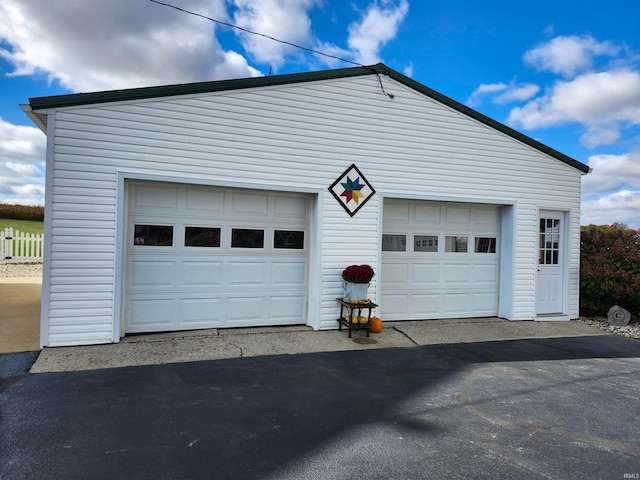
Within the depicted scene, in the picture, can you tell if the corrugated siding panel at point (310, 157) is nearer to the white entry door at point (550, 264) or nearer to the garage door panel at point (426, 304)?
the white entry door at point (550, 264)

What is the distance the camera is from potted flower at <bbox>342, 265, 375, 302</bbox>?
572 cm

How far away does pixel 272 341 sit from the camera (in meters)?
5.47

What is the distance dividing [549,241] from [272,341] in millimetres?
5800

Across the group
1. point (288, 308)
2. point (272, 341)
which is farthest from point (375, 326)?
point (272, 341)

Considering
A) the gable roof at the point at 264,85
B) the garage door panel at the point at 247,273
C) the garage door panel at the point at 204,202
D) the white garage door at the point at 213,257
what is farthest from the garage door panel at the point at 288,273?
the gable roof at the point at 264,85

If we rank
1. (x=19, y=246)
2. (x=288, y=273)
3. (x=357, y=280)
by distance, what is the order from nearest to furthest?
(x=357, y=280) → (x=288, y=273) → (x=19, y=246)

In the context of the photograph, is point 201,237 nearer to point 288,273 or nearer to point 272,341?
point 288,273

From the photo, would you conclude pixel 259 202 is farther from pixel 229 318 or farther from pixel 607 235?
pixel 607 235

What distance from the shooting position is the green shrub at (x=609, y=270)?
736 centimetres

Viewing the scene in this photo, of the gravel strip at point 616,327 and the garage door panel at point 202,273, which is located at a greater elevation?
the garage door panel at point 202,273

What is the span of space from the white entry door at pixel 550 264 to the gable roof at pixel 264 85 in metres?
1.18

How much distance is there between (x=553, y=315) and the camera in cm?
752

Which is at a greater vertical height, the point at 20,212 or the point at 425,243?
the point at 20,212

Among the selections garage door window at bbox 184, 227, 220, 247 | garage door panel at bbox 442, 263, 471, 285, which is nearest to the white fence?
garage door window at bbox 184, 227, 220, 247
